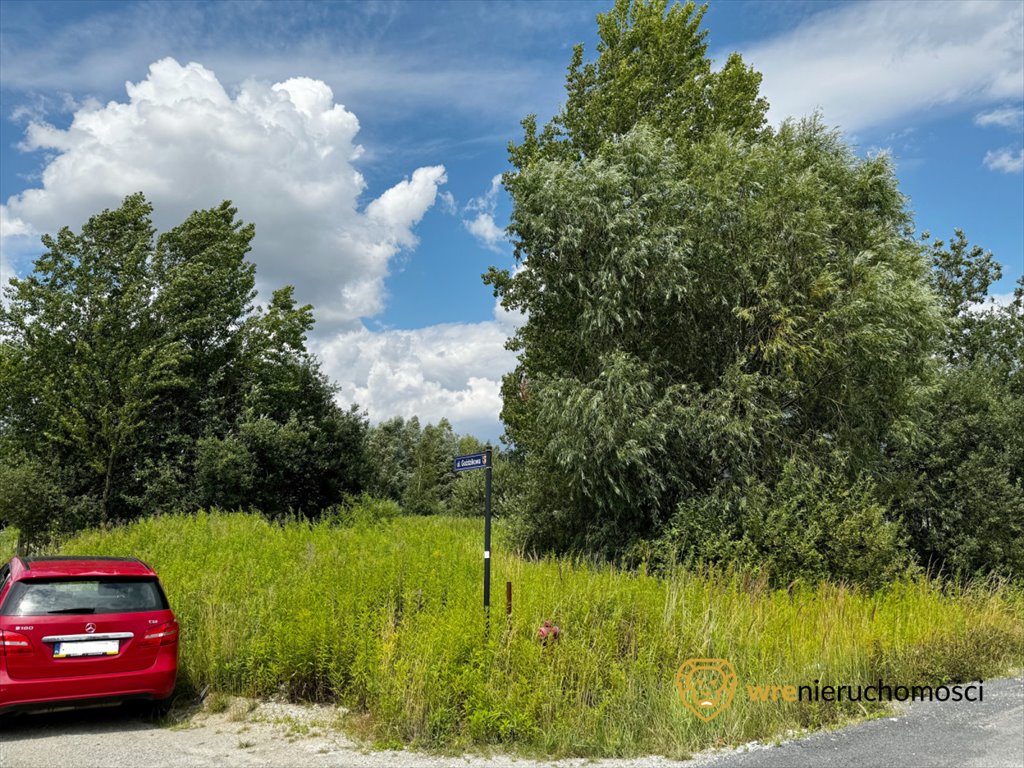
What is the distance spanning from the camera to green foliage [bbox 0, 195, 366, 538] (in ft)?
90.5

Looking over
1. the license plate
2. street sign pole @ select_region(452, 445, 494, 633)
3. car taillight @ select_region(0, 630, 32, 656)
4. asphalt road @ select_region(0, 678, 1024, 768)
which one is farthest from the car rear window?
street sign pole @ select_region(452, 445, 494, 633)

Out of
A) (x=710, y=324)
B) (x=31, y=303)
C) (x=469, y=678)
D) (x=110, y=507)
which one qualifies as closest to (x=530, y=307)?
(x=710, y=324)

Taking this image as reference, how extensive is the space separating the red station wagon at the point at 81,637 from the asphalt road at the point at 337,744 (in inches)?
16.6

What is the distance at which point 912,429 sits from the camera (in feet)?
59.0

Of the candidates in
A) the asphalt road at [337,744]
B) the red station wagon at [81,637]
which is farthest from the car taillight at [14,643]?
the asphalt road at [337,744]

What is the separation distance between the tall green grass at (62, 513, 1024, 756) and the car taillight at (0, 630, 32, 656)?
78.5 inches

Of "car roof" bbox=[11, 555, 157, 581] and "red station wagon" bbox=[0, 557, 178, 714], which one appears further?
"car roof" bbox=[11, 555, 157, 581]

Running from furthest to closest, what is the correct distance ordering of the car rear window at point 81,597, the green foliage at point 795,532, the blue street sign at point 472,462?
1. the green foliage at point 795,532
2. the blue street sign at point 472,462
3. the car rear window at point 81,597

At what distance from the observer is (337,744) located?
648 cm

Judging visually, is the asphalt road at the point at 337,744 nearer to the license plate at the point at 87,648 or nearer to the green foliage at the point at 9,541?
the license plate at the point at 87,648

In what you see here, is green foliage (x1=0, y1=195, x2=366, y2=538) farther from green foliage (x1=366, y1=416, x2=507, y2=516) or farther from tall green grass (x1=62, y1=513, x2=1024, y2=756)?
tall green grass (x1=62, y1=513, x2=1024, y2=756)

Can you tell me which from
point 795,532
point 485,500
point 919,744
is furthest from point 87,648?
point 795,532

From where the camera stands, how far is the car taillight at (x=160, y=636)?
7031mm

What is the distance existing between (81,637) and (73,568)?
0.90 metres
